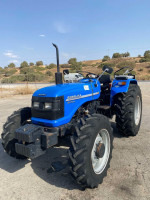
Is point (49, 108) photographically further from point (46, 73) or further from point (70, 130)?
point (46, 73)

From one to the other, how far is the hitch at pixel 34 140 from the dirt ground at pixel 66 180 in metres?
0.35

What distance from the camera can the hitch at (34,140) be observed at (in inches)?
89.3

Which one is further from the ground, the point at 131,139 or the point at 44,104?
the point at 44,104

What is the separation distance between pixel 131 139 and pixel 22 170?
2.48m

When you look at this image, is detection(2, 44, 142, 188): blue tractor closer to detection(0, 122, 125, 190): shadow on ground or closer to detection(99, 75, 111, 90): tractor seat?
detection(0, 122, 125, 190): shadow on ground

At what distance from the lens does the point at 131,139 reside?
4.05m

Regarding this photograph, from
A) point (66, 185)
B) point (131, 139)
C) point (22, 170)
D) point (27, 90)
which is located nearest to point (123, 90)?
point (131, 139)

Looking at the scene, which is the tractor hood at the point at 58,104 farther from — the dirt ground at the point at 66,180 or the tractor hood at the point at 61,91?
the dirt ground at the point at 66,180

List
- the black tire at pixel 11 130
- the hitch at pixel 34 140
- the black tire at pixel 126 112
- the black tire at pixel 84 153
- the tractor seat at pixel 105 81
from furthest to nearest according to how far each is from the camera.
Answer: the tractor seat at pixel 105 81, the black tire at pixel 126 112, the black tire at pixel 11 130, the hitch at pixel 34 140, the black tire at pixel 84 153

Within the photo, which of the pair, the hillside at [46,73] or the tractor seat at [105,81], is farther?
the hillside at [46,73]

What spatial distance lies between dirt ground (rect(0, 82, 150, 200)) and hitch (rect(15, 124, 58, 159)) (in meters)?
0.35

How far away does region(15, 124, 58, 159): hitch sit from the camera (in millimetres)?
2268

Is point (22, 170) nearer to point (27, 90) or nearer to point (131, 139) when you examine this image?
point (131, 139)

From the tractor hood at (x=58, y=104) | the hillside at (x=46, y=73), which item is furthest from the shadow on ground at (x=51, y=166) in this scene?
the hillside at (x=46, y=73)
